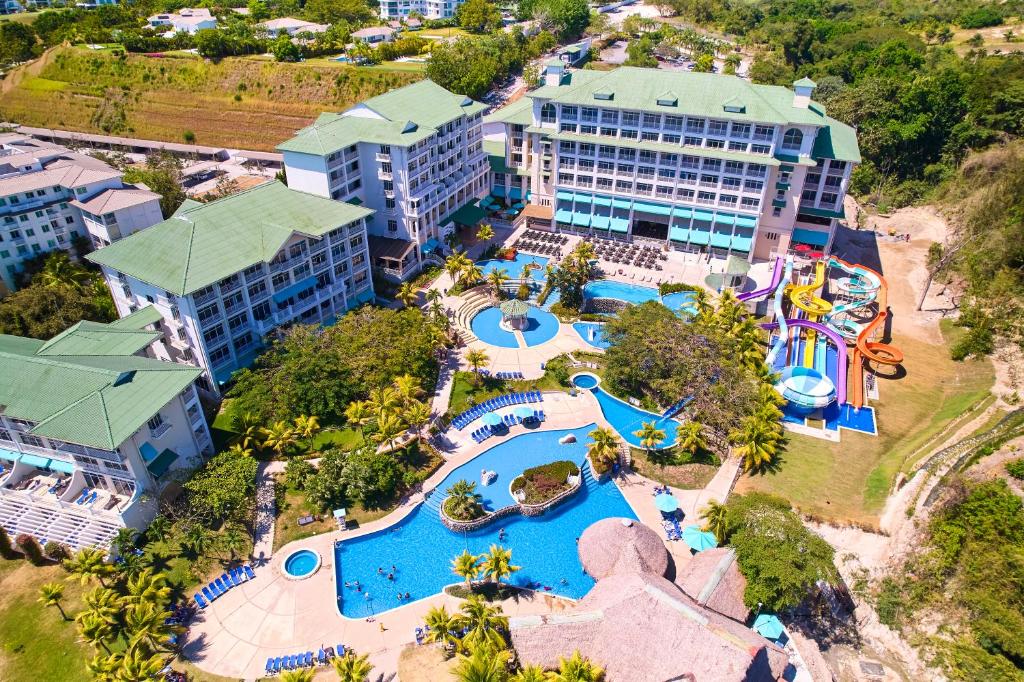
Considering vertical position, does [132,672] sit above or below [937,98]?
below

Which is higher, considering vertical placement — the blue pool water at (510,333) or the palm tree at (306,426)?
the palm tree at (306,426)

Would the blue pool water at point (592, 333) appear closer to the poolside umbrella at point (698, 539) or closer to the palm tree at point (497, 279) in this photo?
the palm tree at point (497, 279)

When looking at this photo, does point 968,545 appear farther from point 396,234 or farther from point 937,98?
point 937,98

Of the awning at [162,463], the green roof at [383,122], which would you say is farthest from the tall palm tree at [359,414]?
the green roof at [383,122]

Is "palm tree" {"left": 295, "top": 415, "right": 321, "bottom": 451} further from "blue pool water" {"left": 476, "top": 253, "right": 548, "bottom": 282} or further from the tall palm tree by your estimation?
"blue pool water" {"left": 476, "top": 253, "right": 548, "bottom": 282}

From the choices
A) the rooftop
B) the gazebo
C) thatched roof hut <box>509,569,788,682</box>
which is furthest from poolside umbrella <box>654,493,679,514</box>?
the rooftop

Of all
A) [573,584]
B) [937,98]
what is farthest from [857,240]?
[573,584]

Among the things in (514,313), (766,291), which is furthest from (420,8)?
(766,291)
